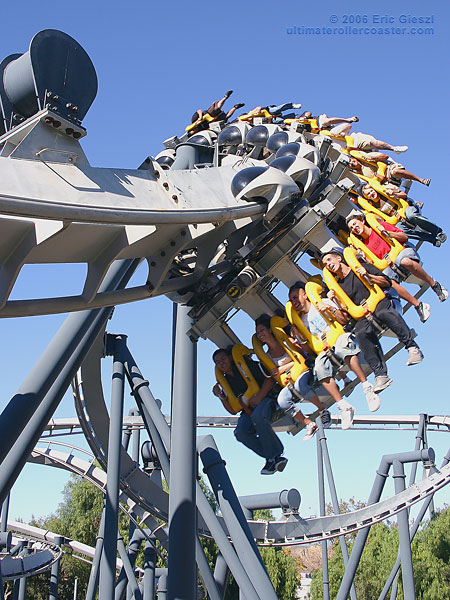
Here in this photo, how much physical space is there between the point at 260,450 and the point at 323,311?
50.0 inches

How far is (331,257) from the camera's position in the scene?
4.77 metres

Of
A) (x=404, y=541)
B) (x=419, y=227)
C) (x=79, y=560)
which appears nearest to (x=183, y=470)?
(x=419, y=227)

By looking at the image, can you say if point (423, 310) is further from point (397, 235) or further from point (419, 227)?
point (419, 227)

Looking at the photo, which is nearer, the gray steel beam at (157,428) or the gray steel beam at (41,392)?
the gray steel beam at (41,392)

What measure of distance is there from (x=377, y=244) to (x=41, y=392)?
8.39ft

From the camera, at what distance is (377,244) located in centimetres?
490

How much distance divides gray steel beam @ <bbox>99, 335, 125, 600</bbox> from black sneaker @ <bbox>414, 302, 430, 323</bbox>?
299 centimetres

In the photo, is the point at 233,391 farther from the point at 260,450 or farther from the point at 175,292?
the point at 175,292

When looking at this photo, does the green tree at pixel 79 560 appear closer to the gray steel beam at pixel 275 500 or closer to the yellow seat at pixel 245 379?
the gray steel beam at pixel 275 500

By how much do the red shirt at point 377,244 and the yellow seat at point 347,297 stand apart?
7.3 inches

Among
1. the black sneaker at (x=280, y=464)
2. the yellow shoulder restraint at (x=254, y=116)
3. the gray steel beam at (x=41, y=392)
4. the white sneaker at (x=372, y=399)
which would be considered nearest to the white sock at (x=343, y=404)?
the white sneaker at (x=372, y=399)

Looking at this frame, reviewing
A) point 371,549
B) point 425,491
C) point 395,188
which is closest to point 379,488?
point 425,491

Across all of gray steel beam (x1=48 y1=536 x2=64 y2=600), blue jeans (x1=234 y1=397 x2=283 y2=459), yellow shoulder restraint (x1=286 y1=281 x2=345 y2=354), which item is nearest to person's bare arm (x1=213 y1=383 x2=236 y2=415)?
blue jeans (x1=234 y1=397 x2=283 y2=459)

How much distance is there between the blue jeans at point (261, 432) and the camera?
4.95m
